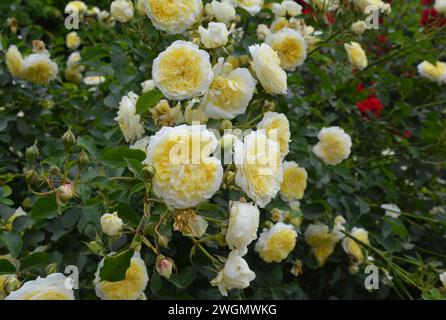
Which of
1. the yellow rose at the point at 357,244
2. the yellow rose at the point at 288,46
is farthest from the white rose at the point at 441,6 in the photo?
the yellow rose at the point at 357,244

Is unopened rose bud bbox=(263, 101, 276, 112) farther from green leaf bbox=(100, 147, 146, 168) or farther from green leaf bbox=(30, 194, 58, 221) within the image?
green leaf bbox=(30, 194, 58, 221)

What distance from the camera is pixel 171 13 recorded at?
1225 mm

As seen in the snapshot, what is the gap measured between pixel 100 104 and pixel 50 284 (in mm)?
960

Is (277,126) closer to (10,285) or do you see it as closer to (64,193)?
(64,193)

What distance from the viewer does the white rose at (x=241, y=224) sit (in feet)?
3.26

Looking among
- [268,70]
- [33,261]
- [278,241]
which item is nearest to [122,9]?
[268,70]

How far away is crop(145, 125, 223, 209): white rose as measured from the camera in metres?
0.93

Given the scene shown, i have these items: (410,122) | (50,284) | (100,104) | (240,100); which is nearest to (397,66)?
(410,122)

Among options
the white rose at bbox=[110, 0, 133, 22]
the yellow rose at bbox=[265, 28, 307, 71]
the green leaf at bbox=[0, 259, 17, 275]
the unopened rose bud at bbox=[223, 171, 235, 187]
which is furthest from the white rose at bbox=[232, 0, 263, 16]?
the green leaf at bbox=[0, 259, 17, 275]

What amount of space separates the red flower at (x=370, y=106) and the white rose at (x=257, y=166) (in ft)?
4.71

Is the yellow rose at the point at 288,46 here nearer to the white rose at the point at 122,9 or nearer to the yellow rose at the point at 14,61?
the white rose at the point at 122,9

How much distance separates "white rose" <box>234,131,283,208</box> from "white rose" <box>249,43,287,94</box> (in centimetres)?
23

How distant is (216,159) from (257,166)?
89mm
